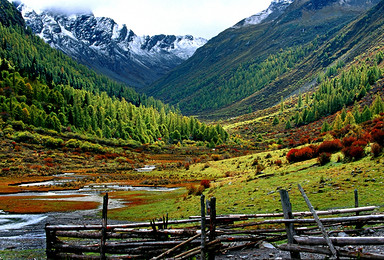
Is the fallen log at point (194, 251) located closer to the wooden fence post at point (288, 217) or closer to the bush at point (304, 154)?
Answer: the wooden fence post at point (288, 217)

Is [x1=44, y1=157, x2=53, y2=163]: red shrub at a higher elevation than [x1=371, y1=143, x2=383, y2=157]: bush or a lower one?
higher

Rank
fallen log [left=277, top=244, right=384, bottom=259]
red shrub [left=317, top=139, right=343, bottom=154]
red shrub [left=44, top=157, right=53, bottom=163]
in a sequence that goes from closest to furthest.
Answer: fallen log [left=277, top=244, right=384, bottom=259], red shrub [left=317, top=139, right=343, bottom=154], red shrub [left=44, top=157, right=53, bottom=163]

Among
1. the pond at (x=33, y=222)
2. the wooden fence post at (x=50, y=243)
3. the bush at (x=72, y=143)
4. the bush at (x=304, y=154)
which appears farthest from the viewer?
the bush at (x=72, y=143)

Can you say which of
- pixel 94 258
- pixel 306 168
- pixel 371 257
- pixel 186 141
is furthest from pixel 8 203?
pixel 186 141

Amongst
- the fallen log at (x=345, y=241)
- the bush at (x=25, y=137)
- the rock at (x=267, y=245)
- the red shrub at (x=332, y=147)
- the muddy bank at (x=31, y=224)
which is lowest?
the muddy bank at (x=31, y=224)

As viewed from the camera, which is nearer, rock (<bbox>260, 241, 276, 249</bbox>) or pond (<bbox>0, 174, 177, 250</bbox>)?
rock (<bbox>260, 241, 276, 249</bbox>)

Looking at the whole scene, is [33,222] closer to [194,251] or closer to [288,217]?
[194,251]

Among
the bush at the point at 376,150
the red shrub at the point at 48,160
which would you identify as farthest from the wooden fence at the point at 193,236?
the red shrub at the point at 48,160

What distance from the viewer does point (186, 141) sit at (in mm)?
157500

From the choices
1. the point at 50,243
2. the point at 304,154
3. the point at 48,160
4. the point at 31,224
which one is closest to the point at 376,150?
the point at 304,154

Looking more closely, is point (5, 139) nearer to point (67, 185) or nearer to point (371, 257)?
point (67, 185)

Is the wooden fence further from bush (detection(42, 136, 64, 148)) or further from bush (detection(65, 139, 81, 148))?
bush (detection(65, 139, 81, 148))

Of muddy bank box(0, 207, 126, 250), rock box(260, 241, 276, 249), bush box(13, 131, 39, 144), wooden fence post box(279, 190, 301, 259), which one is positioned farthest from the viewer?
bush box(13, 131, 39, 144)

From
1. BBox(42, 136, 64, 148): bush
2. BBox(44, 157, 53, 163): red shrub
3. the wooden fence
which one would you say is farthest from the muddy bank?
BBox(42, 136, 64, 148): bush
